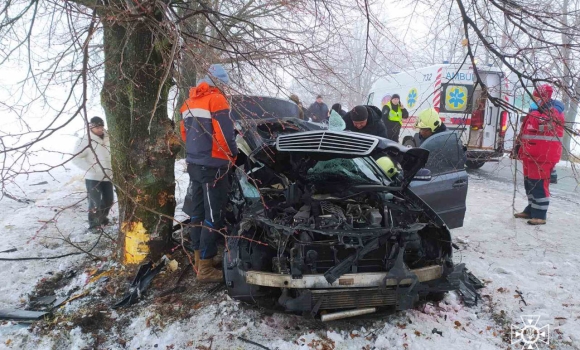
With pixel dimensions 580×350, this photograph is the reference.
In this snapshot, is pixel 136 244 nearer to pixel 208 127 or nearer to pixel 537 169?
pixel 208 127

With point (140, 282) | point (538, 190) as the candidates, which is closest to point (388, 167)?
point (538, 190)

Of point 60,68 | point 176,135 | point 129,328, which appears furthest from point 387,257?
point 60,68

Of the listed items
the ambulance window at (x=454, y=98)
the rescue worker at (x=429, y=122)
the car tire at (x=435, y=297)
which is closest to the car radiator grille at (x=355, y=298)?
the car tire at (x=435, y=297)

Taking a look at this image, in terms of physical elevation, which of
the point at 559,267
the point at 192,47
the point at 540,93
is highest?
the point at 192,47

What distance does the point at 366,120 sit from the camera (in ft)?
18.2

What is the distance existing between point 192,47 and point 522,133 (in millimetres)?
2571

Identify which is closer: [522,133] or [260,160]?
[522,133]

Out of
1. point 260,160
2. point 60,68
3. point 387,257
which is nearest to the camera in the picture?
point 60,68

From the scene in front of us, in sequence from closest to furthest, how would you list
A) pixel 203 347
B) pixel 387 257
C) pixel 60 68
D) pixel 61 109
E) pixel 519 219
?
pixel 61 109, pixel 60 68, pixel 203 347, pixel 387 257, pixel 519 219

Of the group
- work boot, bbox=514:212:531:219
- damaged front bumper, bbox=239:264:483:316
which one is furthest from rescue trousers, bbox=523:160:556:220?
damaged front bumper, bbox=239:264:483:316

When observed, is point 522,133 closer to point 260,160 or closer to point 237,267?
point 260,160

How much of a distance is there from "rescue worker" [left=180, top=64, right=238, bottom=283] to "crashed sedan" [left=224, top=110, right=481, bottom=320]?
359mm

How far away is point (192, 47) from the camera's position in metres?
2.66

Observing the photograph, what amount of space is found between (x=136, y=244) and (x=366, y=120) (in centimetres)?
346
